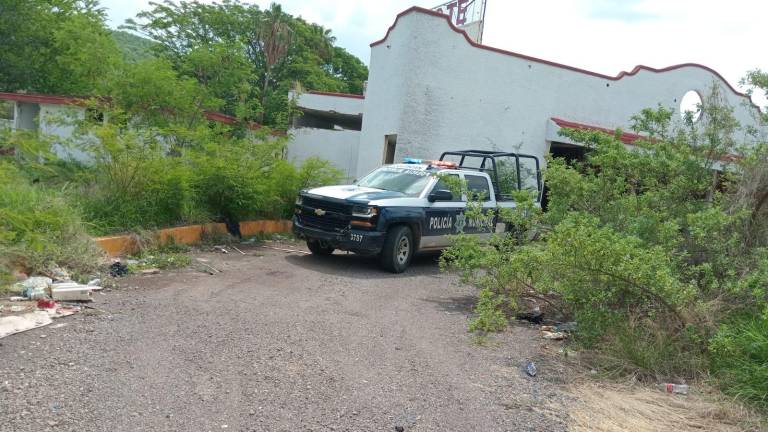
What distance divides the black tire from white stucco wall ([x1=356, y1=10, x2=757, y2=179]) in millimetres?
5982

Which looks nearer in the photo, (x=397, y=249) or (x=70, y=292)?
(x=70, y=292)

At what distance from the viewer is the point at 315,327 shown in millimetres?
6613

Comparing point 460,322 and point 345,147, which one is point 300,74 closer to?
point 345,147

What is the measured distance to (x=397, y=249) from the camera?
10359mm

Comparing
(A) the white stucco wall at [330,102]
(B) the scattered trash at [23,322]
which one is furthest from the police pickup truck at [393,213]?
(A) the white stucco wall at [330,102]

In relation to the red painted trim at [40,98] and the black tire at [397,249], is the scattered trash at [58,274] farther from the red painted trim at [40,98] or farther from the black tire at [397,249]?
the red painted trim at [40,98]

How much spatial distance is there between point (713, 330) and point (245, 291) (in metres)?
5.38

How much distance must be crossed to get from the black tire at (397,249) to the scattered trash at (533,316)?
106 inches

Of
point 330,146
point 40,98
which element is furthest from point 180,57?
point 330,146

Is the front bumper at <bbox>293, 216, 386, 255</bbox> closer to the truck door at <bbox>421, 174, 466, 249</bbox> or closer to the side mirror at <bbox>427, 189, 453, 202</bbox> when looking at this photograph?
the truck door at <bbox>421, 174, 466, 249</bbox>

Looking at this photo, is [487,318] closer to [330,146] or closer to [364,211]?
[364,211]

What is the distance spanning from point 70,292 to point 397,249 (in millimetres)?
5101

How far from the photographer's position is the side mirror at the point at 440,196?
1084 centimetres

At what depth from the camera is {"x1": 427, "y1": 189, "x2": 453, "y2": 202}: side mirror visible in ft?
35.6
